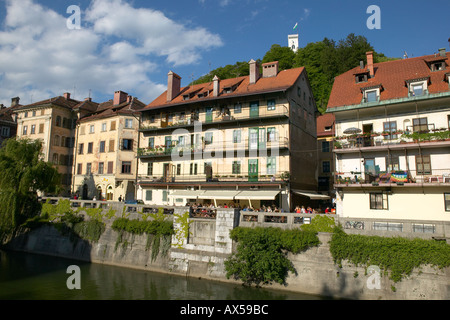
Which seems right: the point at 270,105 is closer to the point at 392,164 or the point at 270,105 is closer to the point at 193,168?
the point at 193,168

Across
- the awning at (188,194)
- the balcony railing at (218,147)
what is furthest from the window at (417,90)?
the awning at (188,194)

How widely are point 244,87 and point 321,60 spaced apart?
111 feet

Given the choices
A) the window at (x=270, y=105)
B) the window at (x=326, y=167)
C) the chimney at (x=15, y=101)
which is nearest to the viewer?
the window at (x=270, y=105)

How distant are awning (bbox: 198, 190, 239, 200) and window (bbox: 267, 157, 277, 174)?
166 inches

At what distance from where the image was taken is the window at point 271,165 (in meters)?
30.6

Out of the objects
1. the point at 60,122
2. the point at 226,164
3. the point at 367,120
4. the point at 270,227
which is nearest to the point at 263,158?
the point at 226,164

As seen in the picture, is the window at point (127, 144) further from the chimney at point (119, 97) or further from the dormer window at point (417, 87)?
the dormer window at point (417, 87)

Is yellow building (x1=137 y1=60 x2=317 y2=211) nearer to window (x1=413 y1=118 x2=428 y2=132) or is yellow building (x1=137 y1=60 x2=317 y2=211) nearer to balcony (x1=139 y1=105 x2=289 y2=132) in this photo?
balcony (x1=139 y1=105 x2=289 y2=132)

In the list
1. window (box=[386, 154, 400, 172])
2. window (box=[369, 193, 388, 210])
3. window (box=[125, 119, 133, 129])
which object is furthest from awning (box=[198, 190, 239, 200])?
window (box=[125, 119, 133, 129])

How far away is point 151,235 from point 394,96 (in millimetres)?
21575

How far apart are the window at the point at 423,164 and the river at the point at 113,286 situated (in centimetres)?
1288

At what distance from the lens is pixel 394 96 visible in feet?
82.7

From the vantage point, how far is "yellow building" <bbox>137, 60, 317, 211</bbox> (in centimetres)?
3047
